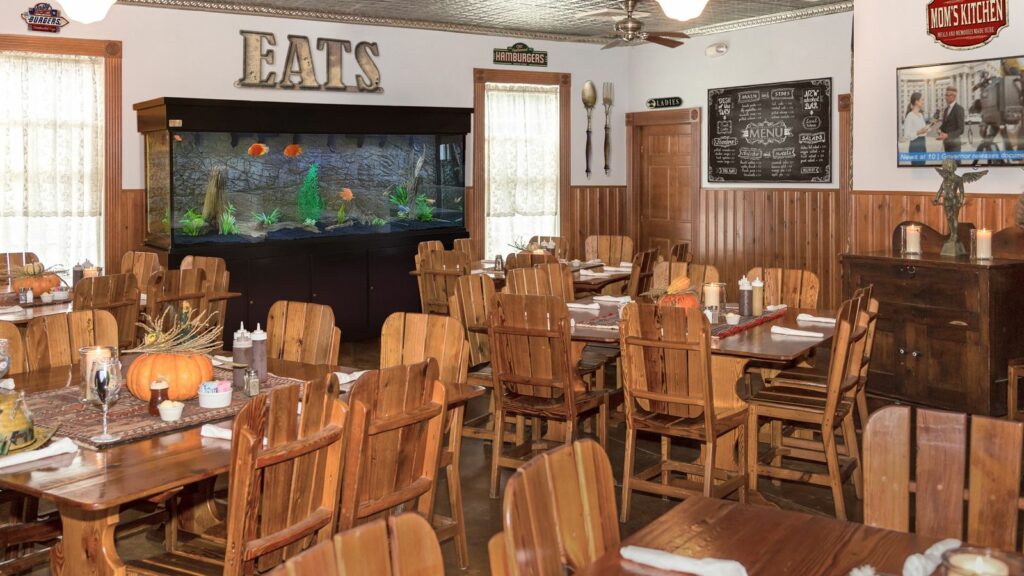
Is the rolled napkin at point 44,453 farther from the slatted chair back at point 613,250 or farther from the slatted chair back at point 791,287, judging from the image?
the slatted chair back at point 613,250

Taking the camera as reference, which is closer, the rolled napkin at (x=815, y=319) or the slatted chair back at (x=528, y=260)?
the rolled napkin at (x=815, y=319)

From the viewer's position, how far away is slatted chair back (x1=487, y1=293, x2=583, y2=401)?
4445 millimetres

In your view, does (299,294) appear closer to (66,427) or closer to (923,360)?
(923,360)

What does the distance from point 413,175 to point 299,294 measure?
1.63m

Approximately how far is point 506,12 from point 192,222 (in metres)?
3.49

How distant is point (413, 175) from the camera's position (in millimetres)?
9516

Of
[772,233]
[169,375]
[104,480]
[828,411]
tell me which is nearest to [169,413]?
[169,375]

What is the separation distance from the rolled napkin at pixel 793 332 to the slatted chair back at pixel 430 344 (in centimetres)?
170

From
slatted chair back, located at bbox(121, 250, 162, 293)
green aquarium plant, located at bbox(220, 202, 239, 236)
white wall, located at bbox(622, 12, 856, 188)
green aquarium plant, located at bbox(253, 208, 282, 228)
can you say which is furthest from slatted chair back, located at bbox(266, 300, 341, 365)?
white wall, located at bbox(622, 12, 856, 188)

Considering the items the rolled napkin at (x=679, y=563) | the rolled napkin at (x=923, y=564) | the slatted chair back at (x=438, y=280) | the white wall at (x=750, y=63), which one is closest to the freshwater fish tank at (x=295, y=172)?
the slatted chair back at (x=438, y=280)

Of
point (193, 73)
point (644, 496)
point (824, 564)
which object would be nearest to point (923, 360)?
point (644, 496)

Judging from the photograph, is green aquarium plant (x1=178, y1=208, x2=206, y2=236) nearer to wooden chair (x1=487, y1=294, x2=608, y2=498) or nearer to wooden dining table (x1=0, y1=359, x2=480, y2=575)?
wooden chair (x1=487, y1=294, x2=608, y2=498)

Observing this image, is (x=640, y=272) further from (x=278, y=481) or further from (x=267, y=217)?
(x=278, y=481)

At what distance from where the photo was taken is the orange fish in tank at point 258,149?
8.41 m
